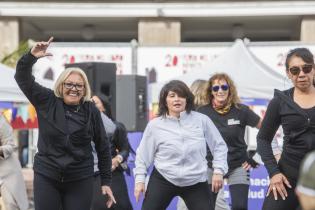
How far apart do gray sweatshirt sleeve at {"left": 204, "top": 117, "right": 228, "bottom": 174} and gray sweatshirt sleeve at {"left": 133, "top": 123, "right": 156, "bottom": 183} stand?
47cm

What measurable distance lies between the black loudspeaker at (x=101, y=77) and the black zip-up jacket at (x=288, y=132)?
256 inches

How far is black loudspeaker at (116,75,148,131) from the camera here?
13.9 m

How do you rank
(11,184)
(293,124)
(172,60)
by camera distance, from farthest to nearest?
(172,60) < (11,184) < (293,124)

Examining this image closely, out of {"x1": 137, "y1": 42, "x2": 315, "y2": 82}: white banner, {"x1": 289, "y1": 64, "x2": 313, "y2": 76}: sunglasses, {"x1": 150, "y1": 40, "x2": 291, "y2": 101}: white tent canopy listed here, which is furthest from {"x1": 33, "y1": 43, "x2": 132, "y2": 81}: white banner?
{"x1": 289, "y1": 64, "x2": 313, "y2": 76}: sunglasses

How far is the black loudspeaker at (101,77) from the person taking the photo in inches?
439

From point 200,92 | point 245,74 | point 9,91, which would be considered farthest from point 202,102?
point 245,74

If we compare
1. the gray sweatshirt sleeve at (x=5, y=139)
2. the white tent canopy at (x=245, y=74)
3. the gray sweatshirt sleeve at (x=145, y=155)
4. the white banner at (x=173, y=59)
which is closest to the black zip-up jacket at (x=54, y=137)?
the gray sweatshirt sleeve at (x=145, y=155)

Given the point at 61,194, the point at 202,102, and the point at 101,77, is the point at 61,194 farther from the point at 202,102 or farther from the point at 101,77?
the point at 101,77

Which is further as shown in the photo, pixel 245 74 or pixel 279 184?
pixel 245 74

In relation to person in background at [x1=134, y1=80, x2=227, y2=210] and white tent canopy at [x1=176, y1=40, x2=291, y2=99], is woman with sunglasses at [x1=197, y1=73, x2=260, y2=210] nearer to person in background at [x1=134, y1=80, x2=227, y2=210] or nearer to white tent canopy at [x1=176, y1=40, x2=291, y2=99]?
person in background at [x1=134, y1=80, x2=227, y2=210]

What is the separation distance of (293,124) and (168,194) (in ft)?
4.54

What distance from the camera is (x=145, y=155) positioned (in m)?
5.53

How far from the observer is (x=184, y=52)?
18453 millimetres

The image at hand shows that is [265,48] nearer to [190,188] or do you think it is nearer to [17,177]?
[17,177]
